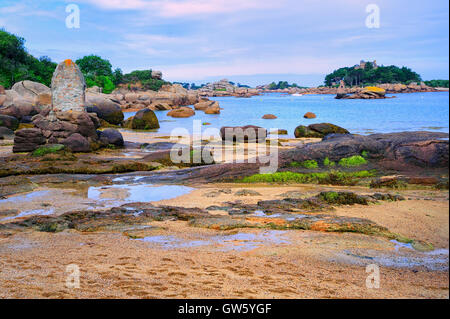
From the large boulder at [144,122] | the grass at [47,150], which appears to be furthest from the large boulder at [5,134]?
the large boulder at [144,122]

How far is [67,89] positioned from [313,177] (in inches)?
457

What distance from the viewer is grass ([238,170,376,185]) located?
9.22 meters

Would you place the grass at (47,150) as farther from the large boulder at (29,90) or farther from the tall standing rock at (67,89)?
the large boulder at (29,90)

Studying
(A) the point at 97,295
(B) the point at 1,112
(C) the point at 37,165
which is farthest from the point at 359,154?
(B) the point at 1,112

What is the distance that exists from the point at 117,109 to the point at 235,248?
27002 mm

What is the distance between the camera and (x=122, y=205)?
7.52m

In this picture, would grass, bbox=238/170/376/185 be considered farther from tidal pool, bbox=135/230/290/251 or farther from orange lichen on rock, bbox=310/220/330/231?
tidal pool, bbox=135/230/290/251

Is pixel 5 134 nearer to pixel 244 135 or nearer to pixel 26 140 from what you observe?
pixel 26 140

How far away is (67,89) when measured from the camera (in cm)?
1683

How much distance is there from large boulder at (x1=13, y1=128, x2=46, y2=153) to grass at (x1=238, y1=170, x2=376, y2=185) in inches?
362

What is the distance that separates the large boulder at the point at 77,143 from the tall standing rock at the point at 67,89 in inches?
63.7

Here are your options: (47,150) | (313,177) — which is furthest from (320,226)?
(47,150)

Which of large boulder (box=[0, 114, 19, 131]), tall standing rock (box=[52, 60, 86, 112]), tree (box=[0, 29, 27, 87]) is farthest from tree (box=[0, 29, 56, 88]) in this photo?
tall standing rock (box=[52, 60, 86, 112])

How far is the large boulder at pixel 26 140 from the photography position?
593 inches
